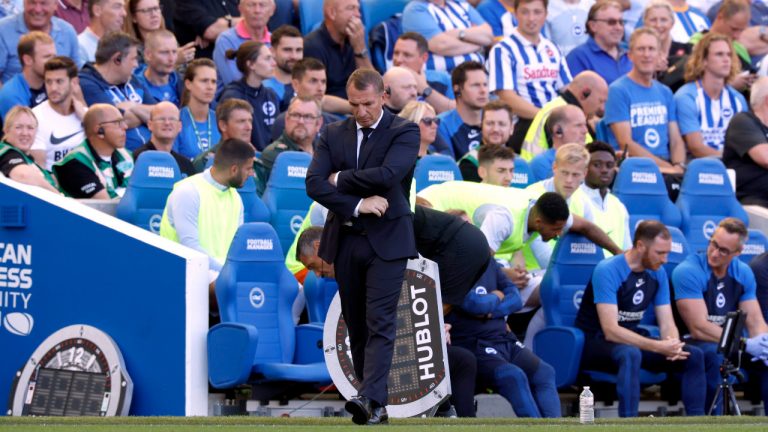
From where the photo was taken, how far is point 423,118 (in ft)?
41.1

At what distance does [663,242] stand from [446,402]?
2726 mm

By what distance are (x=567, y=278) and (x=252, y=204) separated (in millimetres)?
2425

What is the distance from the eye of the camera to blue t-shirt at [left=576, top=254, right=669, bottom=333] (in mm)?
11367

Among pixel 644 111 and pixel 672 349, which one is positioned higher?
pixel 644 111

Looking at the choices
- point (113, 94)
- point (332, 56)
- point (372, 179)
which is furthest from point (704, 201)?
point (372, 179)

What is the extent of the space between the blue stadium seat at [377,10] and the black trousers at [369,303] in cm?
752

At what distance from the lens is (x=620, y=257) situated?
11500 millimetres

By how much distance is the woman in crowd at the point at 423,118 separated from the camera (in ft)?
40.8

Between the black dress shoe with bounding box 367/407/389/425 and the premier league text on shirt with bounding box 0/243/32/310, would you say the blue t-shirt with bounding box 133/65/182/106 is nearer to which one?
the premier league text on shirt with bounding box 0/243/32/310

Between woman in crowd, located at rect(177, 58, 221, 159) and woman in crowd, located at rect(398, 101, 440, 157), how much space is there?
1.56 meters

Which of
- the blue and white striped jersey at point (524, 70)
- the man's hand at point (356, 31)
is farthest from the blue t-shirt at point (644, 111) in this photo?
the man's hand at point (356, 31)

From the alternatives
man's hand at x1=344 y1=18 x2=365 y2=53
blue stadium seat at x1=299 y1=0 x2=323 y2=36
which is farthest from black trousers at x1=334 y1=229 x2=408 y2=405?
blue stadium seat at x1=299 y1=0 x2=323 y2=36

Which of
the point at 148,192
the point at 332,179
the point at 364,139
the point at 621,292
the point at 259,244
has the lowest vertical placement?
the point at 621,292

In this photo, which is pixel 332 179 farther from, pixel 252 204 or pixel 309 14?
pixel 309 14
